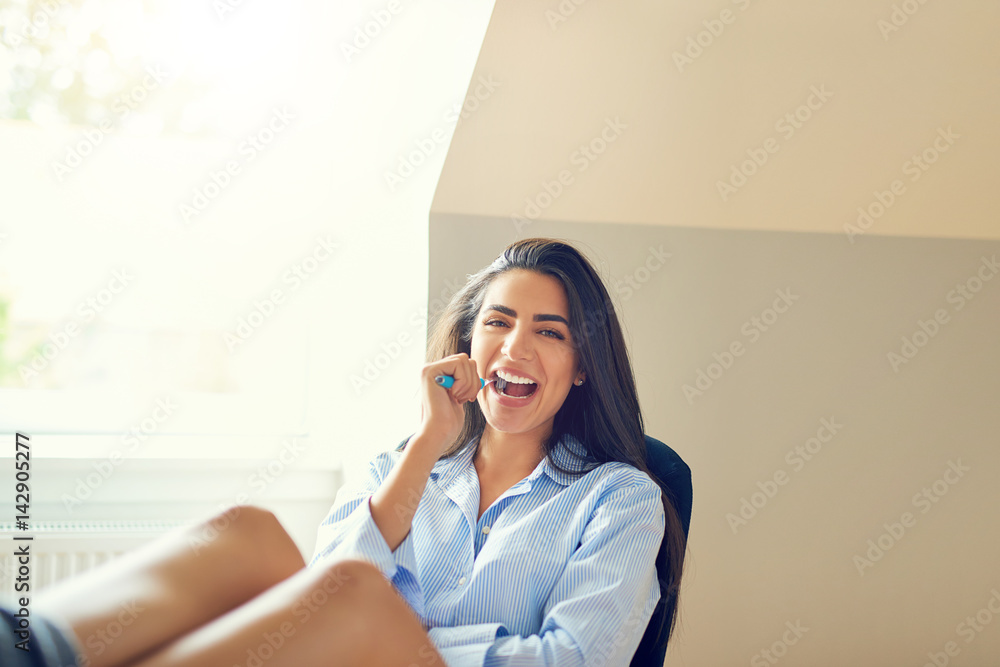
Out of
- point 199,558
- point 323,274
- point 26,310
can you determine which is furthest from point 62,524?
point 199,558

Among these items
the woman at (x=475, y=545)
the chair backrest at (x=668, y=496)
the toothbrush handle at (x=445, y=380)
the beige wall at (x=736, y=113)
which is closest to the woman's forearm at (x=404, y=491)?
the woman at (x=475, y=545)

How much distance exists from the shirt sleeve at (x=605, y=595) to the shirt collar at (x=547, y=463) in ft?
0.47

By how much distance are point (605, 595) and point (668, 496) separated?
14.3 inches

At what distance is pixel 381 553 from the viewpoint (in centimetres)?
138

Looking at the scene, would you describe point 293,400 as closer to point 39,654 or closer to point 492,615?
point 492,615

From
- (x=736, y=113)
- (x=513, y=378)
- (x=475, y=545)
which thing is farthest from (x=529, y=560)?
(x=736, y=113)

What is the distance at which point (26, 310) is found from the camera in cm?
257

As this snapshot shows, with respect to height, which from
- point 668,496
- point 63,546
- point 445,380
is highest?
point 445,380

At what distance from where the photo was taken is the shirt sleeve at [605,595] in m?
1.24

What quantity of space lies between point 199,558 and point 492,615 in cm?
48

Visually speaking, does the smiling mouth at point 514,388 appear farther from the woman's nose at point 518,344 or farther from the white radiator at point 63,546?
the white radiator at point 63,546

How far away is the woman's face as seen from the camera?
159 cm

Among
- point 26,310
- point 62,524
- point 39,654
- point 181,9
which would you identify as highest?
point 181,9

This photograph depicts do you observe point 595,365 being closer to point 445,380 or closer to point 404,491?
point 445,380
